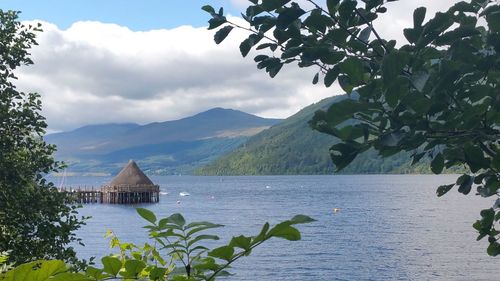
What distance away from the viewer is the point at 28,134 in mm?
11547

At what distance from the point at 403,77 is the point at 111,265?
1068 millimetres

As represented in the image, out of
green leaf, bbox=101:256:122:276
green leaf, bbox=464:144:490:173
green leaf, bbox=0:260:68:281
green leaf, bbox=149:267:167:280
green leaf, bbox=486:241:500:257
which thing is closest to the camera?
green leaf, bbox=0:260:68:281

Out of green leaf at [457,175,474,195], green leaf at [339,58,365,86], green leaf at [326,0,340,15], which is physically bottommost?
green leaf at [457,175,474,195]

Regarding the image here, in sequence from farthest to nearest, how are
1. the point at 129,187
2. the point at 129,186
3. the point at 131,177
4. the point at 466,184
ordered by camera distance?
1. the point at 131,177
2. the point at 129,187
3. the point at 129,186
4. the point at 466,184

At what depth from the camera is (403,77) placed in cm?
167

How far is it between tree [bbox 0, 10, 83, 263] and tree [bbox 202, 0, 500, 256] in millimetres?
9144

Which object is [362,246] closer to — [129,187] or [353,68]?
[353,68]

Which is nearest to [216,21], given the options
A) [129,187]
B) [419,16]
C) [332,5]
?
[332,5]

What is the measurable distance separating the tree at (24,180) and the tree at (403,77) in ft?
30.0

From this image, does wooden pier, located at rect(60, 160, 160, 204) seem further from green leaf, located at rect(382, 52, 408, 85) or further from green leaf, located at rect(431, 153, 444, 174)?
green leaf, located at rect(382, 52, 408, 85)

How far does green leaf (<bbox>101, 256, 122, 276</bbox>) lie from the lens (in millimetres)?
1629

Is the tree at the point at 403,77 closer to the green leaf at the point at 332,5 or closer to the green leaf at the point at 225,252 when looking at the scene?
the green leaf at the point at 332,5

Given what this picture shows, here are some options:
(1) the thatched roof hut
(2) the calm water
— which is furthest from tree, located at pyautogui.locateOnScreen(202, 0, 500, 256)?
(1) the thatched roof hut

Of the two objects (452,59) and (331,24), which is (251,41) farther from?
(452,59)
